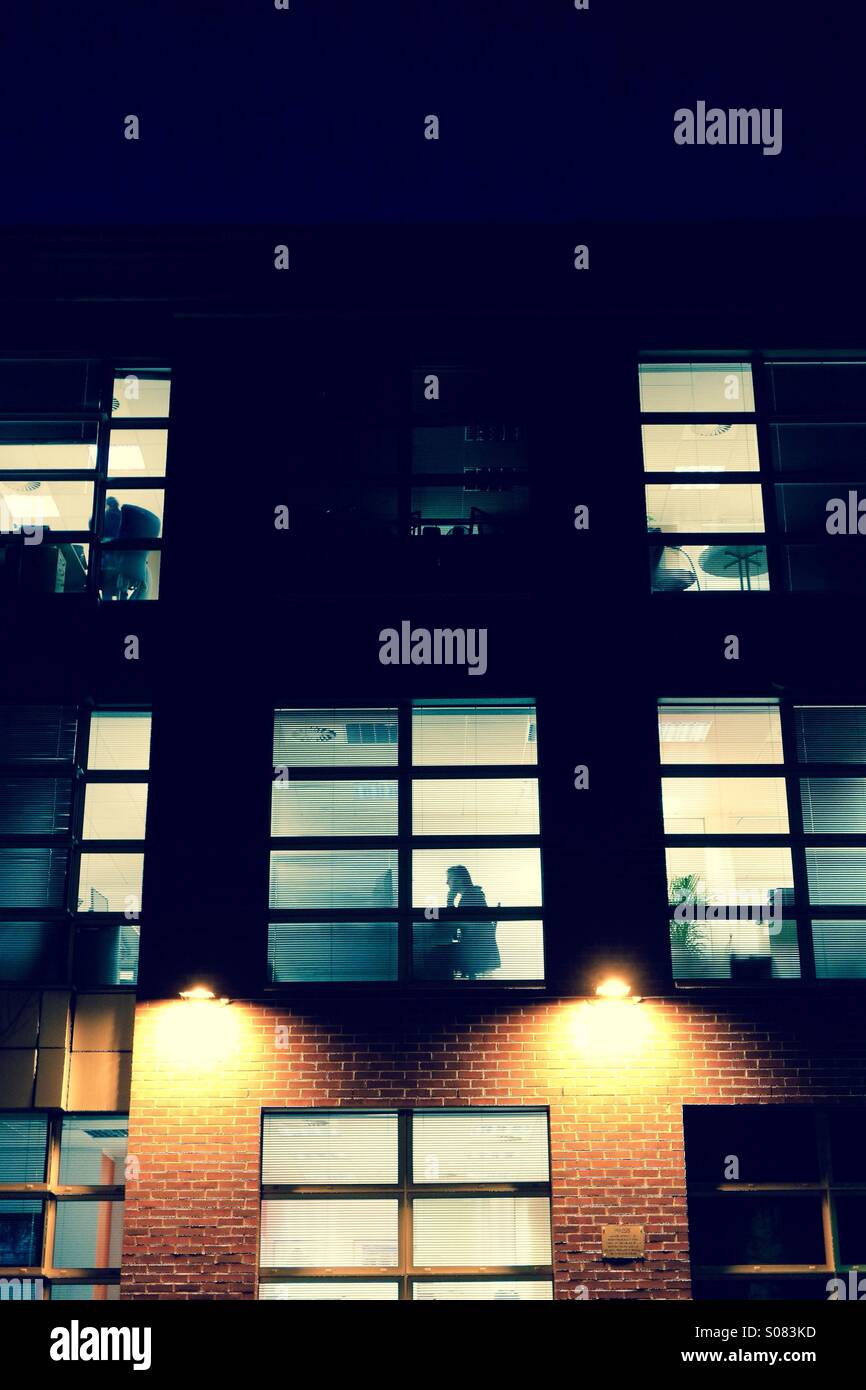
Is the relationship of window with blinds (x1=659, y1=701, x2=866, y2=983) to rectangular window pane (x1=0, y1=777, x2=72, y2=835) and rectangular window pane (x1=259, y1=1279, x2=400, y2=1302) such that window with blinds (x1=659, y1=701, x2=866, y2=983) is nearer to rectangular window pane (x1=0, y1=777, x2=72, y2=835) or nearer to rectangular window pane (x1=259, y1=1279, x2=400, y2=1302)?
rectangular window pane (x1=259, y1=1279, x2=400, y2=1302)

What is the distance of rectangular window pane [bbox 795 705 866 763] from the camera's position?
36.3 feet

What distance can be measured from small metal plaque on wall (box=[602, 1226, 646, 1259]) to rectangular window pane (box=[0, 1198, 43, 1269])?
4423 millimetres

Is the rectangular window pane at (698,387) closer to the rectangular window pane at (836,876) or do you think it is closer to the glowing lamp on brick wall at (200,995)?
the rectangular window pane at (836,876)

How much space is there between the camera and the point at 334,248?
1248 cm

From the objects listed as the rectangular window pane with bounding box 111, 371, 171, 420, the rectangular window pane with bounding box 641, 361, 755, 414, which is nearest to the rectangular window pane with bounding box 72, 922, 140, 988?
the rectangular window pane with bounding box 111, 371, 171, 420

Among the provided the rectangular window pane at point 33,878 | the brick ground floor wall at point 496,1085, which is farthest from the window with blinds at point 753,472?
the rectangular window pane at point 33,878

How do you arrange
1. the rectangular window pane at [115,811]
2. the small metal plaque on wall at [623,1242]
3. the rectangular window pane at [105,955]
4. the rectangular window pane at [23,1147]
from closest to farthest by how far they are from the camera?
the small metal plaque on wall at [623,1242] → the rectangular window pane at [23,1147] → the rectangular window pane at [105,955] → the rectangular window pane at [115,811]

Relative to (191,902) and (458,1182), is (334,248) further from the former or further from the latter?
A: (458,1182)

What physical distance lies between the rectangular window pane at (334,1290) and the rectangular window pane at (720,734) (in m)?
4.91

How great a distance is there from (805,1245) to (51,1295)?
5.97 meters

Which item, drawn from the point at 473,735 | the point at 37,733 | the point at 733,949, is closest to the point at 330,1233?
the point at 733,949

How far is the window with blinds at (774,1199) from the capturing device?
31.9 feet

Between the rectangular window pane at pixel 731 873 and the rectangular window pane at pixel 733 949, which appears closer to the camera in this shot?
the rectangular window pane at pixel 733 949

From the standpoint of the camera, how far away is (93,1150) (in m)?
10.1
